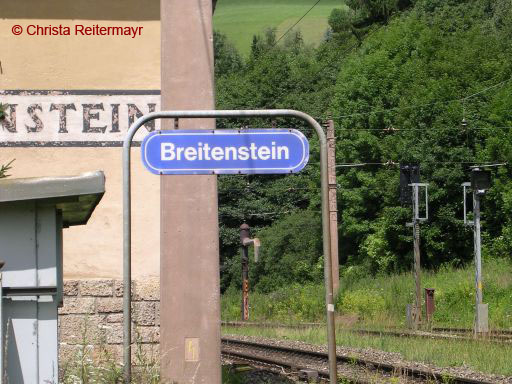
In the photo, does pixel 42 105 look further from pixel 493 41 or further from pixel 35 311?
pixel 493 41

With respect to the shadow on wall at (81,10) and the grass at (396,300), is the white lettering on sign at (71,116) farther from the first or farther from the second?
the grass at (396,300)

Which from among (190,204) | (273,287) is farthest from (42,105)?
(273,287)

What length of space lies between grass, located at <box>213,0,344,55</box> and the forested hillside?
50.5m

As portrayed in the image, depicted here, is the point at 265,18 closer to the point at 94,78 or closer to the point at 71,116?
the point at 94,78

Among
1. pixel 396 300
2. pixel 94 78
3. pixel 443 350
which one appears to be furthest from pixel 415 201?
pixel 94 78

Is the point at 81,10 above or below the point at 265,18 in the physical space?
below

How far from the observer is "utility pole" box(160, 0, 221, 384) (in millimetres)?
10547

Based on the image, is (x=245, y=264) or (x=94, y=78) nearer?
(x=94, y=78)

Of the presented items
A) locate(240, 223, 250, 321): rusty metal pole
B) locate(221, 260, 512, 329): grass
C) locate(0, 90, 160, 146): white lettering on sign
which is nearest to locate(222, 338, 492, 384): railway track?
locate(0, 90, 160, 146): white lettering on sign

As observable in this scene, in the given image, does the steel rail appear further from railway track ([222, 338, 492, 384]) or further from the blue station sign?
railway track ([222, 338, 492, 384])

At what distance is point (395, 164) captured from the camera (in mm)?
48781

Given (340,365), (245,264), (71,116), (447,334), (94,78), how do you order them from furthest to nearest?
1. (245,264)
2. (447,334)
3. (340,365)
4. (94,78)
5. (71,116)

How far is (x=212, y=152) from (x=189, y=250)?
3776 mm

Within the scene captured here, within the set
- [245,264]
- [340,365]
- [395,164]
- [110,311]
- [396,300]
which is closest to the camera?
[110,311]
